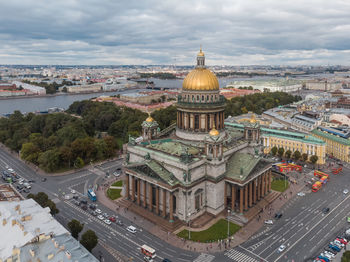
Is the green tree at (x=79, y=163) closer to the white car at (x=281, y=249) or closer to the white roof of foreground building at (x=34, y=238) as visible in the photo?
the white roof of foreground building at (x=34, y=238)

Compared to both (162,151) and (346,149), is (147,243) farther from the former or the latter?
(346,149)

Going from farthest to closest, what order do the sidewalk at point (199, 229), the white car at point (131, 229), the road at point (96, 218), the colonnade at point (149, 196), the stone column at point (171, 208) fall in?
the colonnade at point (149, 196) < the stone column at point (171, 208) < the white car at point (131, 229) < the sidewalk at point (199, 229) < the road at point (96, 218)

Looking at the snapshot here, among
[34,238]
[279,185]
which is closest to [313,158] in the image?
[279,185]

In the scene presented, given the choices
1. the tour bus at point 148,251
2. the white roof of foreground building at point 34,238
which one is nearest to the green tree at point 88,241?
the white roof of foreground building at point 34,238

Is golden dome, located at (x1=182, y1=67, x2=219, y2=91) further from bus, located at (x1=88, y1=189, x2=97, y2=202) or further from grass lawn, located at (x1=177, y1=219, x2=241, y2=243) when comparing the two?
bus, located at (x1=88, y1=189, x2=97, y2=202)

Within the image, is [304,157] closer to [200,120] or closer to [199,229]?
[200,120]

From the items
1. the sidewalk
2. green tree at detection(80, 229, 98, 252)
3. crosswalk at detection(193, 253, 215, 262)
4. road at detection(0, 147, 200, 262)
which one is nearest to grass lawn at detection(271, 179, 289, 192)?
the sidewalk

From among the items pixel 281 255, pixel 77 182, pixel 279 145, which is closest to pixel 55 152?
pixel 77 182
